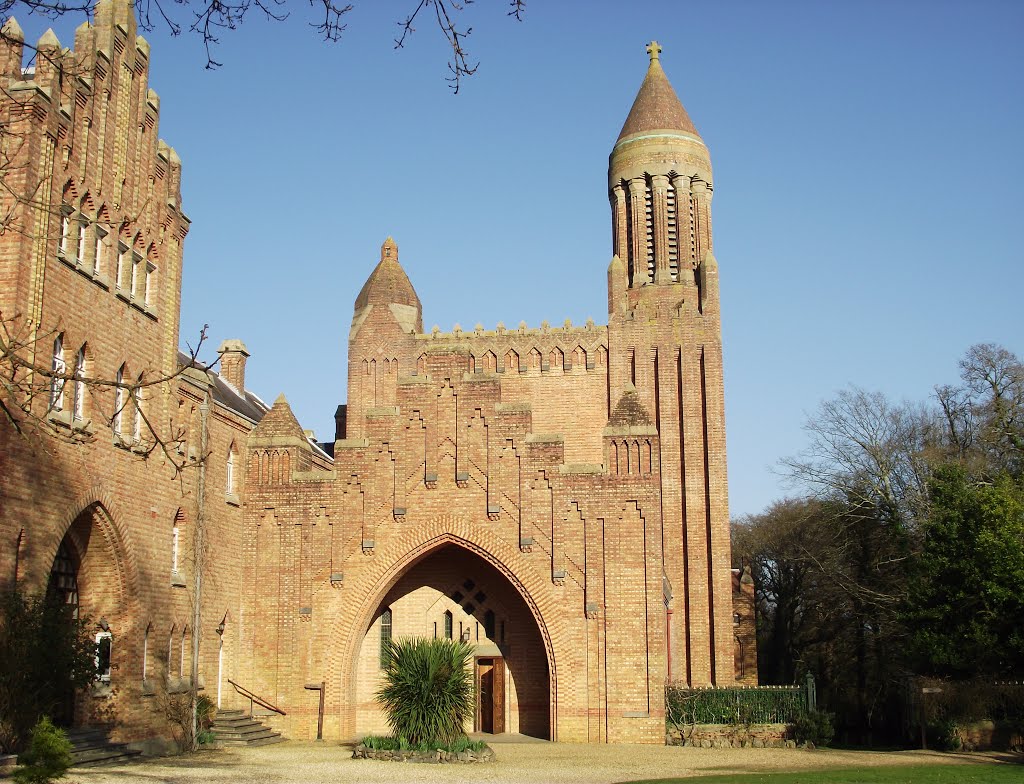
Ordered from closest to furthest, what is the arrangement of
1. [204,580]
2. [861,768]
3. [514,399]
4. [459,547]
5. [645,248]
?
[861,768] → [204,580] → [459,547] → [514,399] → [645,248]

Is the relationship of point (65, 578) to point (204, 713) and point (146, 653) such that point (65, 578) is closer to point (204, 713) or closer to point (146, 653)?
point (146, 653)

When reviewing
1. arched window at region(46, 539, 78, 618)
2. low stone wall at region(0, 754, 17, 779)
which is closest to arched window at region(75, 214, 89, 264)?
arched window at region(46, 539, 78, 618)

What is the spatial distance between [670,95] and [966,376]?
16297 mm

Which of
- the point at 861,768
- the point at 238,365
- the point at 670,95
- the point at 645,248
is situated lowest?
the point at 861,768

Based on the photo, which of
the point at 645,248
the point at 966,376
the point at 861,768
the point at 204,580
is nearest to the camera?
the point at 861,768

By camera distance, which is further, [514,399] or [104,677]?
[514,399]

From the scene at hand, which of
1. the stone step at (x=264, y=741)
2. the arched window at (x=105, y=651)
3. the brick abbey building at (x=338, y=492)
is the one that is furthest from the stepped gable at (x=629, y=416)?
the arched window at (x=105, y=651)

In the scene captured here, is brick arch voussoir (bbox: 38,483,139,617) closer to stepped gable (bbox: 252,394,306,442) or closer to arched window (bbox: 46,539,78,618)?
arched window (bbox: 46,539,78,618)

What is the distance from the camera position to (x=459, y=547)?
29016 millimetres

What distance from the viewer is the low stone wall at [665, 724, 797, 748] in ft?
88.5

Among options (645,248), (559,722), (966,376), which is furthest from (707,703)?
(966,376)

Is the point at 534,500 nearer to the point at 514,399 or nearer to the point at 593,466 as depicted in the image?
the point at 593,466

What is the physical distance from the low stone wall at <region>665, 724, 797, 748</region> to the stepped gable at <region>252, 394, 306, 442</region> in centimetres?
1233

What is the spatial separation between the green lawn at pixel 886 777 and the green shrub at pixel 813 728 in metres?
5.84
